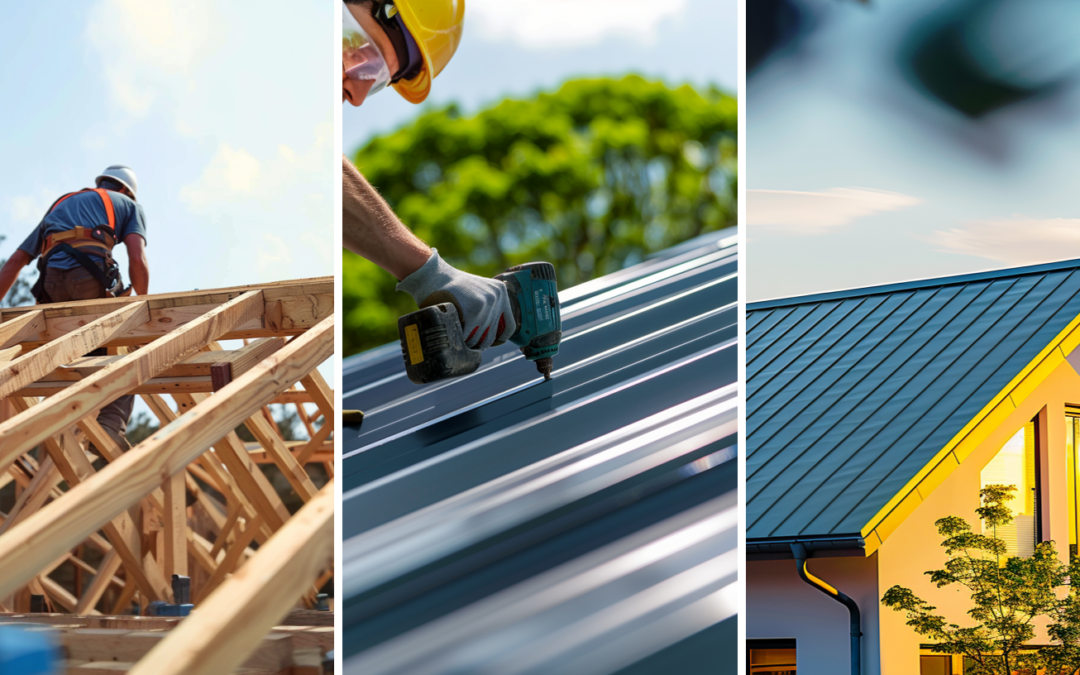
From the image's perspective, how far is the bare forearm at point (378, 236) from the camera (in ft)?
6.02

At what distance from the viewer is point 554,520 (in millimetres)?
1603

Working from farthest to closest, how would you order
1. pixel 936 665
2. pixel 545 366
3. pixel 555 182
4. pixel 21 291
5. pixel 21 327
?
pixel 21 291
pixel 555 182
pixel 936 665
pixel 21 327
pixel 545 366

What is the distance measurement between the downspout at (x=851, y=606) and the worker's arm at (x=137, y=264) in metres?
2.95

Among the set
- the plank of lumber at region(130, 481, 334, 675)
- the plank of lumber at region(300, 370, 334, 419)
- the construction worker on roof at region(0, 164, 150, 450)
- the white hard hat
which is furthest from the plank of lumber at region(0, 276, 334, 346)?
the plank of lumber at region(130, 481, 334, 675)

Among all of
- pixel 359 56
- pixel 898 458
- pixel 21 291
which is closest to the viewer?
pixel 359 56

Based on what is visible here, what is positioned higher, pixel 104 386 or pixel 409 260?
pixel 409 260

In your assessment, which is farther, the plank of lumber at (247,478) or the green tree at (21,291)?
the green tree at (21,291)

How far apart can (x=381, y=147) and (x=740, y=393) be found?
21.5 feet

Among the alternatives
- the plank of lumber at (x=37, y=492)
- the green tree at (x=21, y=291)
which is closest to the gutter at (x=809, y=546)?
the plank of lumber at (x=37, y=492)

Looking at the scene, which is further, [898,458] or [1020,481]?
[1020,481]

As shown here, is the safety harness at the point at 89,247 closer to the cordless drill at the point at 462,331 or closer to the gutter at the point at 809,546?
the cordless drill at the point at 462,331

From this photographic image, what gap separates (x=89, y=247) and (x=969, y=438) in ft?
12.4

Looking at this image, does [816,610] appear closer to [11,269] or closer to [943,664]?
[943,664]

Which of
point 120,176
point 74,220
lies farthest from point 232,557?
point 120,176
